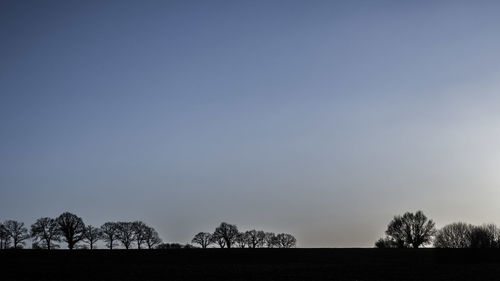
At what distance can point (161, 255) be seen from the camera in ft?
225

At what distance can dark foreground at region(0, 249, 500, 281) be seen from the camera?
39.5 m

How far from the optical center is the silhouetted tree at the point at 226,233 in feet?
482

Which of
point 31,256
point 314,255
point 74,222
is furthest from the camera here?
point 74,222

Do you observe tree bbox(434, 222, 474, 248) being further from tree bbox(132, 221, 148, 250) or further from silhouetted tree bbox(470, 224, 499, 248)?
tree bbox(132, 221, 148, 250)

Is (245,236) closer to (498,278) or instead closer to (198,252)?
(198,252)

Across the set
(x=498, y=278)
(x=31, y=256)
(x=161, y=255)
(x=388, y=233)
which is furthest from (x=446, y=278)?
(x=388, y=233)

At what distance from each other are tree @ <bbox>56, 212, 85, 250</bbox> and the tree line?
8511cm

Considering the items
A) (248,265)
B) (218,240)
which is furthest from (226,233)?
(248,265)

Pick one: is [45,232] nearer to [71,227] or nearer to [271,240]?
[71,227]

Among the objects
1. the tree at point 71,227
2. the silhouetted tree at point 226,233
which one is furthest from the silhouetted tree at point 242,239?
the tree at point 71,227

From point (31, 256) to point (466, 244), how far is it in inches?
4395

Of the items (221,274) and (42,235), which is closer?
(221,274)

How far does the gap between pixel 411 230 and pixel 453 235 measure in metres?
16.5

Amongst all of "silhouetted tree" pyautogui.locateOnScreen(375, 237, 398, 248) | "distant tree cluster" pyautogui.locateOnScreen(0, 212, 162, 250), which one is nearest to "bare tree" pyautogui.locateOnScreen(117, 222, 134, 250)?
"distant tree cluster" pyautogui.locateOnScreen(0, 212, 162, 250)
